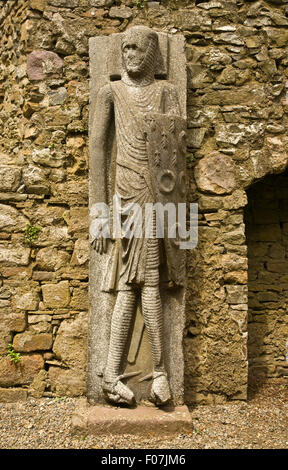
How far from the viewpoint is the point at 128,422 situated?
3.08 meters

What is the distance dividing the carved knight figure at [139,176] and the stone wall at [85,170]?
0.48 metres

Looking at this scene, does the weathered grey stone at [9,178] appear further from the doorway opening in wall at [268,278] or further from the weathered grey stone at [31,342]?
the doorway opening in wall at [268,278]

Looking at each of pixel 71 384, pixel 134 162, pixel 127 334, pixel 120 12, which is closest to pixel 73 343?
pixel 71 384

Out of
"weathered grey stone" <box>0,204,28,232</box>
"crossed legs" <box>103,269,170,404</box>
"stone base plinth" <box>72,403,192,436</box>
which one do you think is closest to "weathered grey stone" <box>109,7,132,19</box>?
"weathered grey stone" <box>0,204,28,232</box>

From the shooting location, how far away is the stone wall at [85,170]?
3709mm

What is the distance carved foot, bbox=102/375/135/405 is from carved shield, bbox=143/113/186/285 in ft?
2.84

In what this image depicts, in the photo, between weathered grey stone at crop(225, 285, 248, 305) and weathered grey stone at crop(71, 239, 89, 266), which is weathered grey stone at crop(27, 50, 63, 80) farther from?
weathered grey stone at crop(225, 285, 248, 305)

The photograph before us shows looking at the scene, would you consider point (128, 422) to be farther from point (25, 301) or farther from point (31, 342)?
point (25, 301)

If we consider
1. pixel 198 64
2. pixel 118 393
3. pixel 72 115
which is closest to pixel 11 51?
pixel 72 115

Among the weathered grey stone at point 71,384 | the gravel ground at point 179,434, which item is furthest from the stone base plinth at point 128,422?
the weathered grey stone at point 71,384

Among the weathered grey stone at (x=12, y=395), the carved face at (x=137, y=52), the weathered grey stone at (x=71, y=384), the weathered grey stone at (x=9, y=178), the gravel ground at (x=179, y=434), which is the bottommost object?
the gravel ground at (x=179, y=434)

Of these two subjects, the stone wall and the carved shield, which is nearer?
the carved shield

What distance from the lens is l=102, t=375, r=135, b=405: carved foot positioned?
125 inches

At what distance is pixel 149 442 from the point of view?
9.90 feet
